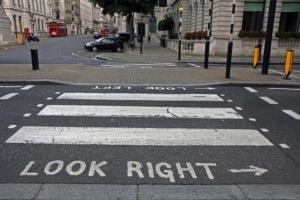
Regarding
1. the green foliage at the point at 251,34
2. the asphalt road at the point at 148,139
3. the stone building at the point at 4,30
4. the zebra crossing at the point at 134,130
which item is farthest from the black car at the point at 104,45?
the zebra crossing at the point at 134,130

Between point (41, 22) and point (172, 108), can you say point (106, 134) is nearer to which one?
point (172, 108)

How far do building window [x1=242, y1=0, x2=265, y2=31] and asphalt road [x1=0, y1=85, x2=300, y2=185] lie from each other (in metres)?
18.0

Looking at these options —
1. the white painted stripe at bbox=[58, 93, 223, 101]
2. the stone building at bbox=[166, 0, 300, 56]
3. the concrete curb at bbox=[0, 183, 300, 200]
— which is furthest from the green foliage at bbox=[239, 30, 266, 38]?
the concrete curb at bbox=[0, 183, 300, 200]

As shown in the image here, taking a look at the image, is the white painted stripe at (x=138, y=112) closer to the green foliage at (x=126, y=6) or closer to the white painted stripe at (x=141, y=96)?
the white painted stripe at (x=141, y=96)

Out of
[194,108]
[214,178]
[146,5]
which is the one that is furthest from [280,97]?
[146,5]

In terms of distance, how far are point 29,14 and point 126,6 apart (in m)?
50.3

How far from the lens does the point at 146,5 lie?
32656 mm

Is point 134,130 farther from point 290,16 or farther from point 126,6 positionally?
point 126,6

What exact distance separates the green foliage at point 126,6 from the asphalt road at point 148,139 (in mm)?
26270

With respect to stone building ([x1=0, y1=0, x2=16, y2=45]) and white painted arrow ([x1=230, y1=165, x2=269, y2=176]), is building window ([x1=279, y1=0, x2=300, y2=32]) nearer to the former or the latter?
white painted arrow ([x1=230, y1=165, x2=269, y2=176])

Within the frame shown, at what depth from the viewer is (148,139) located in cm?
492

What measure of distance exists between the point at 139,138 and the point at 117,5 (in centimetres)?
3019

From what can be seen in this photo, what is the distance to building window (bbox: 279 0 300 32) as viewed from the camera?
24297mm

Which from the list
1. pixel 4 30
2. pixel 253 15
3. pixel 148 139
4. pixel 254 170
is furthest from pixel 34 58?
pixel 4 30
